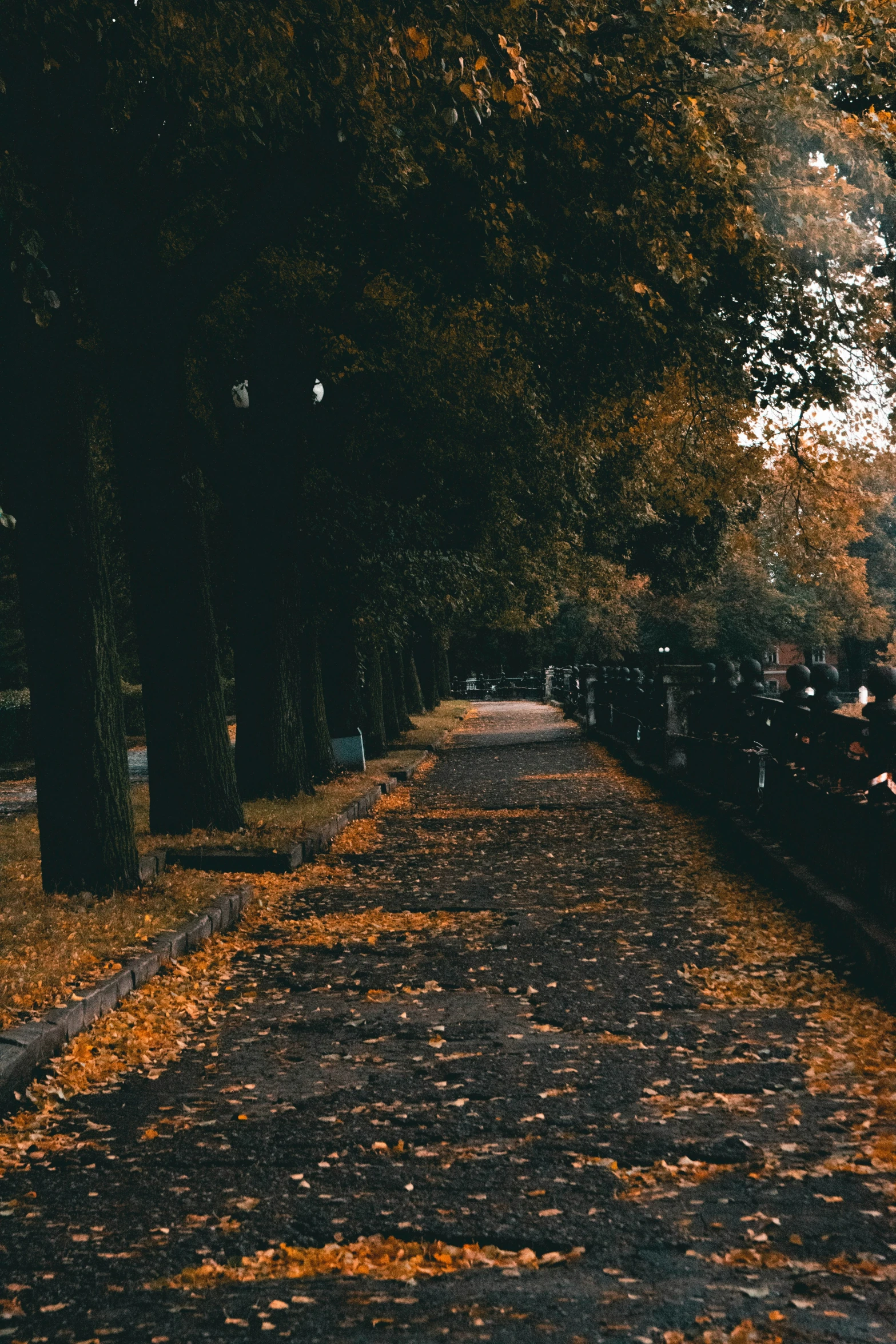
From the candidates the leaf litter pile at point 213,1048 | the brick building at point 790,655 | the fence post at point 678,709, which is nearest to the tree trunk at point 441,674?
the brick building at point 790,655

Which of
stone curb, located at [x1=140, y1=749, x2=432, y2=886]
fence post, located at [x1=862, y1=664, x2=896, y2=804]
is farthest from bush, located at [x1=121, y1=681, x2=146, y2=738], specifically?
fence post, located at [x1=862, y1=664, x2=896, y2=804]

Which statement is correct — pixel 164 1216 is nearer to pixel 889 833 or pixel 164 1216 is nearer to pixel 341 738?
pixel 889 833

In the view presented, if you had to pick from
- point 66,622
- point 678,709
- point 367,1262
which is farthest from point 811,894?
point 678,709

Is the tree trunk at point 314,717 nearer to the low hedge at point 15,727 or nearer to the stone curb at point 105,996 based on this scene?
the stone curb at point 105,996

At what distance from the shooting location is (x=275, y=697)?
15.7 meters

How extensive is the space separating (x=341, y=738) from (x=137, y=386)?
33.6 ft

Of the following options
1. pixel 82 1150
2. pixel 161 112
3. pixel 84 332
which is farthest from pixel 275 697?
pixel 82 1150

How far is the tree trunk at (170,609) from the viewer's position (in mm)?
11781

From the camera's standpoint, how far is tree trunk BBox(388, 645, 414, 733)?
113 feet

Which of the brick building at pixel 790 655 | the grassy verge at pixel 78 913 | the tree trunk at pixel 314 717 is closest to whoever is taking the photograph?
the grassy verge at pixel 78 913

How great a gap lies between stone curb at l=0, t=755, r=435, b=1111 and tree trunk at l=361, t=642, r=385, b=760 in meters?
13.3

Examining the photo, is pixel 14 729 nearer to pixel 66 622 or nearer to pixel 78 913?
pixel 66 622

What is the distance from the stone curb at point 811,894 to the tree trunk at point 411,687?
25.8 metres

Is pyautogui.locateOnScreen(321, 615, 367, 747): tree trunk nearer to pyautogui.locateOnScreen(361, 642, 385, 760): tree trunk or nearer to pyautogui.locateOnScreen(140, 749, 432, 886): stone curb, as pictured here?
pyautogui.locateOnScreen(361, 642, 385, 760): tree trunk
